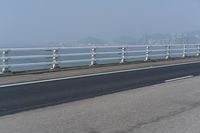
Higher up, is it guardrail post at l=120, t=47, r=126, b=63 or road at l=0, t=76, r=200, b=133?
road at l=0, t=76, r=200, b=133

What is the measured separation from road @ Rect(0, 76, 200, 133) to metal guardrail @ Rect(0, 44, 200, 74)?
8498mm

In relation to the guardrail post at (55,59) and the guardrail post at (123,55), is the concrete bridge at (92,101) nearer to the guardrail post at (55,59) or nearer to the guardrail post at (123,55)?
the guardrail post at (55,59)

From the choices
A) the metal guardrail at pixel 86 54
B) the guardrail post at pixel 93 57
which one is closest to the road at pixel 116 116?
the metal guardrail at pixel 86 54

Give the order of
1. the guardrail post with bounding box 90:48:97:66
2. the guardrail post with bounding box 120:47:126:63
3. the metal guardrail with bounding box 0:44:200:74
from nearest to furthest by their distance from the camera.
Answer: the metal guardrail with bounding box 0:44:200:74
the guardrail post with bounding box 90:48:97:66
the guardrail post with bounding box 120:47:126:63

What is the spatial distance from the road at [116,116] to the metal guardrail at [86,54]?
8498 mm

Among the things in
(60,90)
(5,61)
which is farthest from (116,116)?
(5,61)

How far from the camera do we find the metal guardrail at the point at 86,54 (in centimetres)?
2103

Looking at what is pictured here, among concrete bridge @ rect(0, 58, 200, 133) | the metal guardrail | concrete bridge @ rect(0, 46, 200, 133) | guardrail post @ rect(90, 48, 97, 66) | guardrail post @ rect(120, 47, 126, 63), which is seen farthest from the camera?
guardrail post @ rect(120, 47, 126, 63)

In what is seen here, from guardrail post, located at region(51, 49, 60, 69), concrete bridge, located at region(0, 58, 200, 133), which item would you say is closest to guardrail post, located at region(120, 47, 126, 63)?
guardrail post, located at region(51, 49, 60, 69)

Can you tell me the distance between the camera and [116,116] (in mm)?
10094

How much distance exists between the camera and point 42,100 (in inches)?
492

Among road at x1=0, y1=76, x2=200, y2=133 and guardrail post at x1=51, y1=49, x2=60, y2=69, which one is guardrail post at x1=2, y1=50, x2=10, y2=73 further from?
road at x1=0, y1=76, x2=200, y2=133

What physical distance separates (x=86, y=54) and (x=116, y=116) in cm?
1550

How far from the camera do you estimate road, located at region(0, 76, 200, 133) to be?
8.78m
